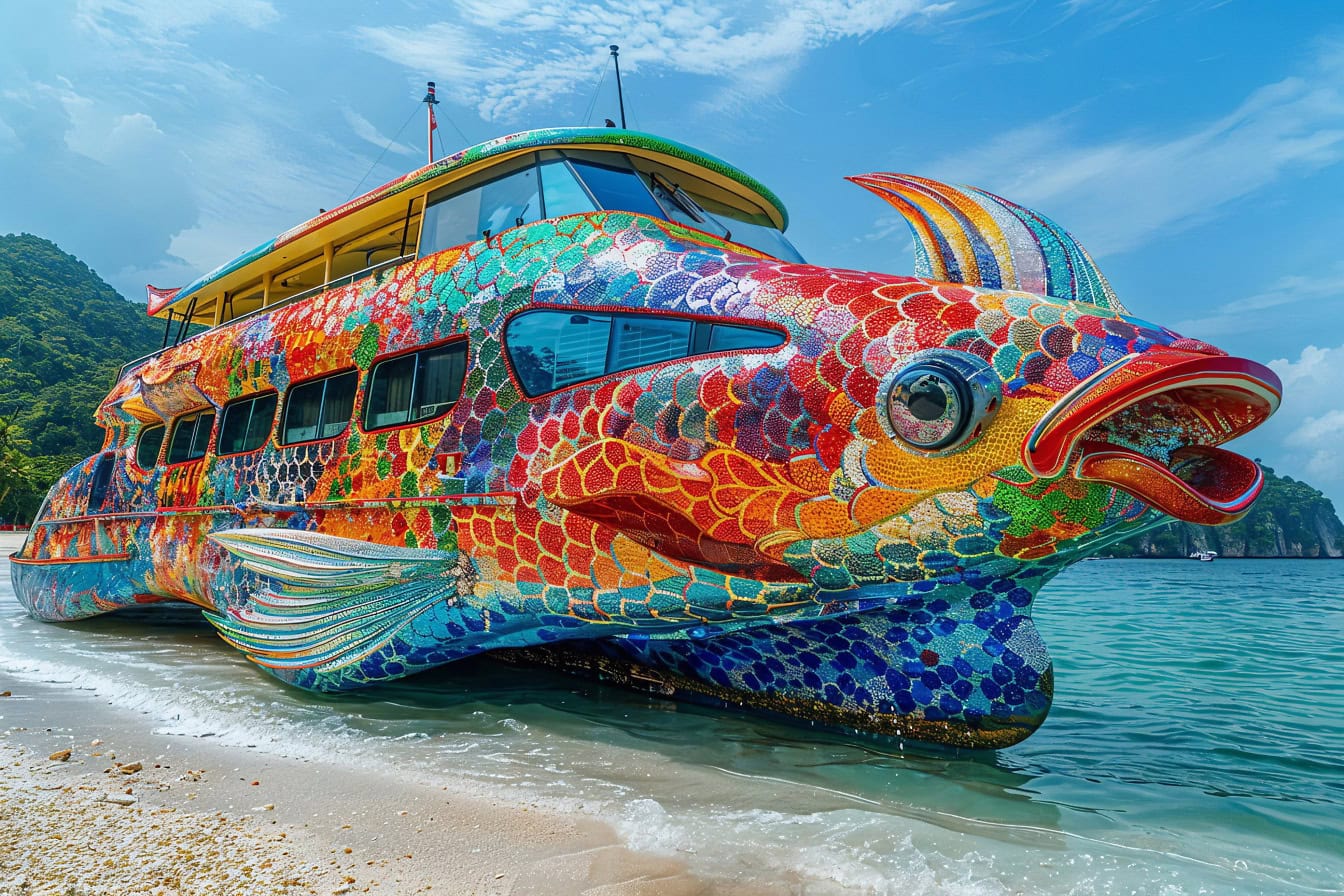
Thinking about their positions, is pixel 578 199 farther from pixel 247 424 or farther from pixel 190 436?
pixel 190 436

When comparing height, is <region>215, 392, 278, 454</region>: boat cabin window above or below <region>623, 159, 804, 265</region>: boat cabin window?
below

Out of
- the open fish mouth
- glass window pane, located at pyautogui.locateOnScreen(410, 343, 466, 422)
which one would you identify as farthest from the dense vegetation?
the open fish mouth

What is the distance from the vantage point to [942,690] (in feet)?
14.0

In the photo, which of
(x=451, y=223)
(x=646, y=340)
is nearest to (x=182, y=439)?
(x=451, y=223)

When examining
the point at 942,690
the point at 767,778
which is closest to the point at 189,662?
the point at 767,778

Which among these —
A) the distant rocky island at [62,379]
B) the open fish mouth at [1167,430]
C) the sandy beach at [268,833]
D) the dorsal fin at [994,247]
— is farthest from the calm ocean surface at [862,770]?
the distant rocky island at [62,379]

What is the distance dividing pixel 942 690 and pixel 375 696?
3.78 m

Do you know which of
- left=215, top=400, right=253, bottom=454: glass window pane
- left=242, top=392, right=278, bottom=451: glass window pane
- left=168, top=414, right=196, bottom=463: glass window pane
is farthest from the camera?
left=168, top=414, right=196, bottom=463: glass window pane

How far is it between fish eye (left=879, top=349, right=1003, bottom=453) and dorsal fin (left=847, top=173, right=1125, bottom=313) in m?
1.03

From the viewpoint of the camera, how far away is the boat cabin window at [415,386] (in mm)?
5273

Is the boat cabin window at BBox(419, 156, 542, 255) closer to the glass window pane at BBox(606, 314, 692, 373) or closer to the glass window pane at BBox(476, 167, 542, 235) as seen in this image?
the glass window pane at BBox(476, 167, 542, 235)

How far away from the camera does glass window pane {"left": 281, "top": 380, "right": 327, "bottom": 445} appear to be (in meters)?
6.37

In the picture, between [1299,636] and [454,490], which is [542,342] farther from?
[1299,636]

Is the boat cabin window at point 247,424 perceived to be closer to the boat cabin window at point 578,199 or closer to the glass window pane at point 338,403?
the glass window pane at point 338,403
